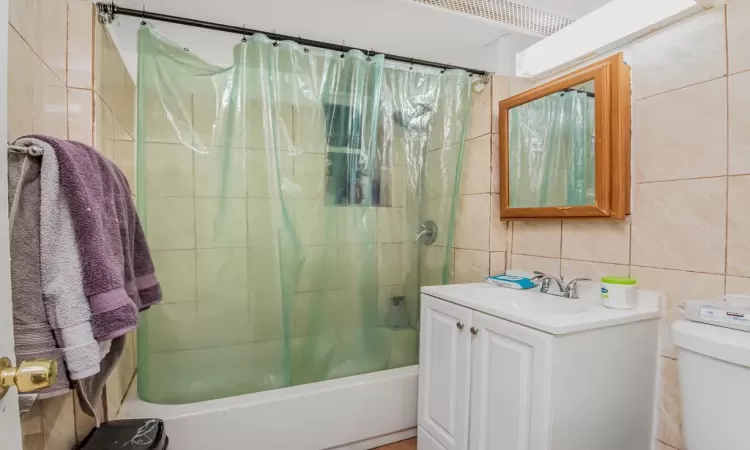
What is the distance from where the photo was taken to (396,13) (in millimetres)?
1779

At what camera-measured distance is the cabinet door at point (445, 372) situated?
4.49 ft

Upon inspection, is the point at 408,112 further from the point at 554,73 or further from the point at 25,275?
the point at 25,275

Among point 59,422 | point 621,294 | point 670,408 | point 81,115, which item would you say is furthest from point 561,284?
point 81,115

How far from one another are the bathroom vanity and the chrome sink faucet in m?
0.03

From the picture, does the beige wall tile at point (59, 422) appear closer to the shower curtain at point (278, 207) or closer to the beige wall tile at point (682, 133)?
the shower curtain at point (278, 207)

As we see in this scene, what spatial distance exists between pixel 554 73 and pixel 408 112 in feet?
2.35

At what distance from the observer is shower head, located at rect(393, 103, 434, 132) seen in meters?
1.77

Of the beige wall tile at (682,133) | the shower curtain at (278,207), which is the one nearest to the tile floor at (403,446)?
the shower curtain at (278,207)

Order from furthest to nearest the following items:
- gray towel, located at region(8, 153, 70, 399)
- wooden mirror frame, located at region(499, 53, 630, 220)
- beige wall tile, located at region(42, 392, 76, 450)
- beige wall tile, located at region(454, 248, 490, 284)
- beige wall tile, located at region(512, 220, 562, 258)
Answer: beige wall tile, located at region(454, 248, 490, 284), beige wall tile, located at region(512, 220, 562, 258), wooden mirror frame, located at region(499, 53, 630, 220), beige wall tile, located at region(42, 392, 76, 450), gray towel, located at region(8, 153, 70, 399)

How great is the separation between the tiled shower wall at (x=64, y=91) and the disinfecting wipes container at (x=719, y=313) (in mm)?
1779

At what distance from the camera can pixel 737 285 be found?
1.07 meters

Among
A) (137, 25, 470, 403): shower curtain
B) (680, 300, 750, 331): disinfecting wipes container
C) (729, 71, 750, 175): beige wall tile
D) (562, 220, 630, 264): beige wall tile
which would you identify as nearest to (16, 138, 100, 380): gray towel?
(137, 25, 470, 403): shower curtain

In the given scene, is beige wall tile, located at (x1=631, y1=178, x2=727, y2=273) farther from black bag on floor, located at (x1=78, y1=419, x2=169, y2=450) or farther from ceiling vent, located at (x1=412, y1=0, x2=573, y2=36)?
black bag on floor, located at (x1=78, y1=419, x2=169, y2=450)

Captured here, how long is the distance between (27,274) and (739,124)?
1874mm
